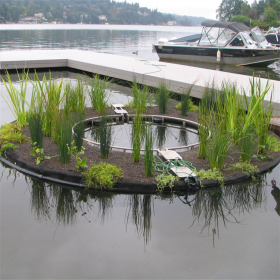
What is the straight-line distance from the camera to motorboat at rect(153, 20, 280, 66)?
15.7 meters

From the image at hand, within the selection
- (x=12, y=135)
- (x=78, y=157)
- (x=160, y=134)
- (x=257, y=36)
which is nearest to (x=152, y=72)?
(x=160, y=134)

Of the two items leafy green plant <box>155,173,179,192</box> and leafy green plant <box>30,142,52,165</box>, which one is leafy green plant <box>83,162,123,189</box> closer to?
leafy green plant <box>155,173,179,192</box>

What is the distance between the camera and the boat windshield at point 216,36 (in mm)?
16609

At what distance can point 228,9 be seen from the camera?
65.2m

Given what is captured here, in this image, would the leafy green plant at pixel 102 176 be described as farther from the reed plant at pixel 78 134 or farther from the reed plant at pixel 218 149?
the reed plant at pixel 218 149

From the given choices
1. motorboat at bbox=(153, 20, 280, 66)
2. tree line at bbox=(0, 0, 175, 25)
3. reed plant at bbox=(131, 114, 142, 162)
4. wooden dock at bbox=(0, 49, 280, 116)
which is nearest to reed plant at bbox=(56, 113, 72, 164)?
reed plant at bbox=(131, 114, 142, 162)

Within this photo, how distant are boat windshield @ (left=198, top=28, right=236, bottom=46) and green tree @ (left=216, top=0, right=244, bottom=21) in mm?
49320

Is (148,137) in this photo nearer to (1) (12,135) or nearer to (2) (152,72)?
(1) (12,135)

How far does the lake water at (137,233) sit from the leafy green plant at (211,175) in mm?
120

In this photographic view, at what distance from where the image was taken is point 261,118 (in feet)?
14.5

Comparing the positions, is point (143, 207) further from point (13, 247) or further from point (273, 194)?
point (273, 194)

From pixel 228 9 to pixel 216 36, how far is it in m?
53.2

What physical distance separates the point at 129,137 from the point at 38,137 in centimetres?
151

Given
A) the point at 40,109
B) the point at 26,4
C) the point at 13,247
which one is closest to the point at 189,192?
the point at 13,247
